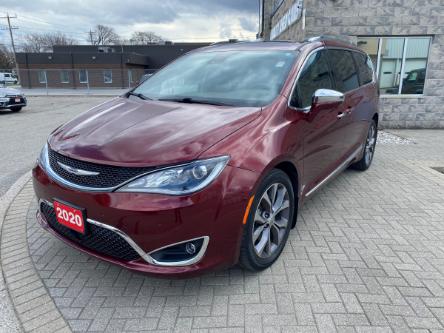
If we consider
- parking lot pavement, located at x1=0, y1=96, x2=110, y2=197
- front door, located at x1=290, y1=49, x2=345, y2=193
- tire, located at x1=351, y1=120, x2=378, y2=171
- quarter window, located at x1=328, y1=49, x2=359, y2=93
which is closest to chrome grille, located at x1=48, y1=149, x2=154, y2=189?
front door, located at x1=290, y1=49, x2=345, y2=193

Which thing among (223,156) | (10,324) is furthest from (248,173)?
(10,324)

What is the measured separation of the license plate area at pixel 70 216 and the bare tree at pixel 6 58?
234 feet

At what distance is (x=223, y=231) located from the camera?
2223 mm

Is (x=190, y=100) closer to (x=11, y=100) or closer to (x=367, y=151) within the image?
(x=367, y=151)

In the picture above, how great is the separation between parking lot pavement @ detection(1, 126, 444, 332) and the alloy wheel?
212 millimetres

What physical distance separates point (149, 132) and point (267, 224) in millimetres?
1159

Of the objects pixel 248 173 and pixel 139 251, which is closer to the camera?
pixel 139 251

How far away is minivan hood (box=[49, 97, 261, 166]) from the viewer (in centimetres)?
219

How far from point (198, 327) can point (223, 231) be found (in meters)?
0.64

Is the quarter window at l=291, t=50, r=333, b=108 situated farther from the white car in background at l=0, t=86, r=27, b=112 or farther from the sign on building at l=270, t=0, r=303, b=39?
the white car in background at l=0, t=86, r=27, b=112

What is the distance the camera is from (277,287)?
259 cm

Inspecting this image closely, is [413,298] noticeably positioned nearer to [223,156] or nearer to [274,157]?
[274,157]

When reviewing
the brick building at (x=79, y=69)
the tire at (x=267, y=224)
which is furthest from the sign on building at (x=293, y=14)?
the brick building at (x=79, y=69)

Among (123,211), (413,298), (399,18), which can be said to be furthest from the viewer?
(399,18)
